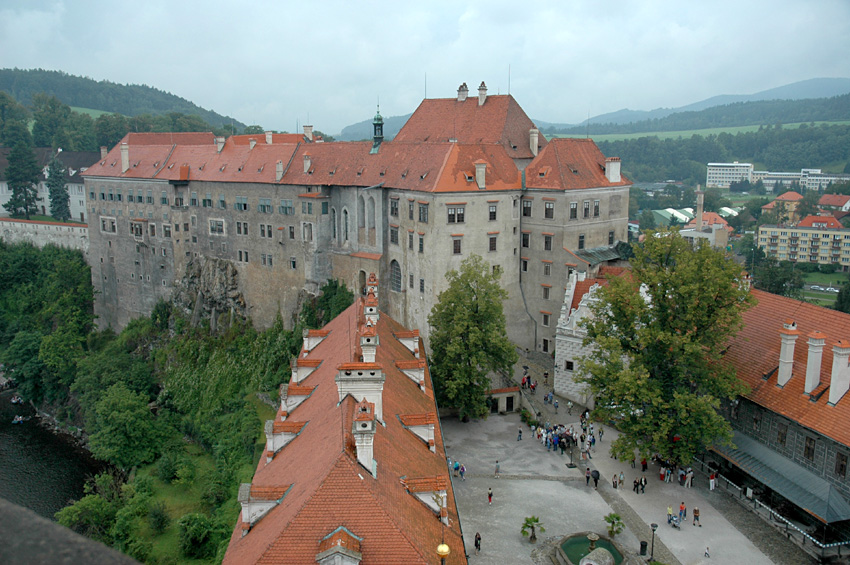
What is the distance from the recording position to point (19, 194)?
111 m

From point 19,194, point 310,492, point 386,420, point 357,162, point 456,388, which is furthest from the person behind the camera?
point 19,194

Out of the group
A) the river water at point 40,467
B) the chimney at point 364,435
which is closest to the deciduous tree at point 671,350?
the chimney at point 364,435

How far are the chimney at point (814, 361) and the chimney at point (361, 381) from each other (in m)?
20.3

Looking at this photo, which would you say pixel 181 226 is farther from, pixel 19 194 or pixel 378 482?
pixel 378 482

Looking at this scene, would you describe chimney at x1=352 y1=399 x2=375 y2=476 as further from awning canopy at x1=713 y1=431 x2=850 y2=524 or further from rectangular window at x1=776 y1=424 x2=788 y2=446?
rectangular window at x1=776 y1=424 x2=788 y2=446

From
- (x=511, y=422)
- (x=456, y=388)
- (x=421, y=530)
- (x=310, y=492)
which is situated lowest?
(x=511, y=422)

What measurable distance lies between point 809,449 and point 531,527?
12754 mm

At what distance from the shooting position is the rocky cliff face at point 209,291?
71.5m

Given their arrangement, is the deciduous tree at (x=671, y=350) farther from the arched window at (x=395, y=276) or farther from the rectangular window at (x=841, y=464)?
the arched window at (x=395, y=276)

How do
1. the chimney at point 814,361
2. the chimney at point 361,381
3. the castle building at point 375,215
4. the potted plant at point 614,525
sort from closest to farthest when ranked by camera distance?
the chimney at point 361,381, the potted plant at point 614,525, the chimney at point 814,361, the castle building at point 375,215

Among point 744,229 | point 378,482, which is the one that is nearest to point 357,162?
point 378,482

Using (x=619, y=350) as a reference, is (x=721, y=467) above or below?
below

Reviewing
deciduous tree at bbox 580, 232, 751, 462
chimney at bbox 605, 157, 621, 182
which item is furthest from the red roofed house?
chimney at bbox 605, 157, 621, 182

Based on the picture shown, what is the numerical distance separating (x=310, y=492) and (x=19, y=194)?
356 ft
